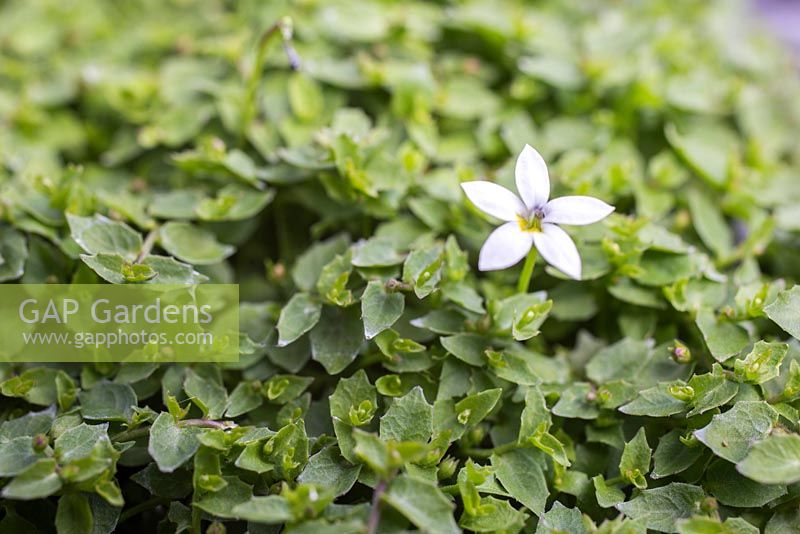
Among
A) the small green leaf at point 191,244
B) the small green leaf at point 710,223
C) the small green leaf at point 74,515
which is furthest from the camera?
the small green leaf at point 710,223

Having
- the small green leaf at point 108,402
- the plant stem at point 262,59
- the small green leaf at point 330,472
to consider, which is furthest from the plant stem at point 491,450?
the plant stem at point 262,59

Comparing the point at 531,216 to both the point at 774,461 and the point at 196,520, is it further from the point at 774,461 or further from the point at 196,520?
the point at 196,520

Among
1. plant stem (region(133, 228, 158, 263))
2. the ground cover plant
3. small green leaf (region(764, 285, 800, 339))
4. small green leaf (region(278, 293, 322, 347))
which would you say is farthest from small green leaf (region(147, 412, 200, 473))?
small green leaf (region(764, 285, 800, 339))

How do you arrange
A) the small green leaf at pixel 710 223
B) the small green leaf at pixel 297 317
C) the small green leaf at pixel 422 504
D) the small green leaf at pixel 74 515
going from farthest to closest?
the small green leaf at pixel 710 223
the small green leaf at pixel 297 317
the small green leaf at pixel 74 515
the small green leaf at pixel 422 504

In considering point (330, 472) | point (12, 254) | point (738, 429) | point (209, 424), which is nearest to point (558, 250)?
point (738, 429)

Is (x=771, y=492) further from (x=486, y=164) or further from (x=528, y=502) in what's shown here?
(x=486, y=164)

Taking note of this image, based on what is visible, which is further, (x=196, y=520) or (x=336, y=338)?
(x=336, y=338)

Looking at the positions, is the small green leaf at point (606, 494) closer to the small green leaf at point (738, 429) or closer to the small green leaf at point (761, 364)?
the small green leaf at point (738, 429)
